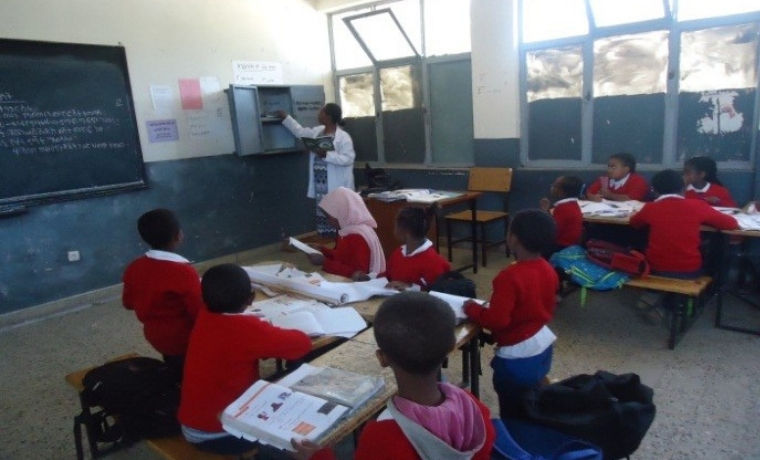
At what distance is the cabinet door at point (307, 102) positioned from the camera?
573 cm

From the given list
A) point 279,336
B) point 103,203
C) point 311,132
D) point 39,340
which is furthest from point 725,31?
point 39,340

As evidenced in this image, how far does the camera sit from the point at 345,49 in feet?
20.3

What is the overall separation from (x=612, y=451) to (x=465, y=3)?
4678 mm

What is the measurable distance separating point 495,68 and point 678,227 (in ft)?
8.31

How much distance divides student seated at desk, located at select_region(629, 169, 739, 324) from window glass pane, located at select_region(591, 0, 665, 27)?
1.82m

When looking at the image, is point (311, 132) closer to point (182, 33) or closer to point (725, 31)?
point (182, 33)

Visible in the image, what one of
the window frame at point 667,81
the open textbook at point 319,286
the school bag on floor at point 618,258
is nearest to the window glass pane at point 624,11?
the window frame at point 667,81

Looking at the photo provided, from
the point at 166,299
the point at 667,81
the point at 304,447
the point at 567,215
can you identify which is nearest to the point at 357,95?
the point at 667,81

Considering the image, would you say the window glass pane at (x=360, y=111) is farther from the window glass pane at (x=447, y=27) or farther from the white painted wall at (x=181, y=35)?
the window glass pane at (x=447, y=27)

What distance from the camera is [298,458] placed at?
1167 mm

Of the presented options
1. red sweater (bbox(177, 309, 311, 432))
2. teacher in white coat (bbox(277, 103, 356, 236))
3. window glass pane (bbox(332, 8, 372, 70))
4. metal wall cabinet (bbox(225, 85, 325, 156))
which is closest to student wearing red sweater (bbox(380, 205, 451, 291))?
red sweater (bbox(177, 309, 311, 432))

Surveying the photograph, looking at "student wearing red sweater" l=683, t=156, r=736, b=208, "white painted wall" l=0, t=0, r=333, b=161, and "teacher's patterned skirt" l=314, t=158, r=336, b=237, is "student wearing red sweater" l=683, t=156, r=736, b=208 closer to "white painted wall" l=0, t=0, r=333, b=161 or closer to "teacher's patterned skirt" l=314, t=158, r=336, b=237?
"teacher's patterned skirt" l=314, t=158, r=336, b=237

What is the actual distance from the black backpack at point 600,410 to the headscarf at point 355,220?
1.41m

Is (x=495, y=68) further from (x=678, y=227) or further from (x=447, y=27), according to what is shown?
(x=678, y=227)
